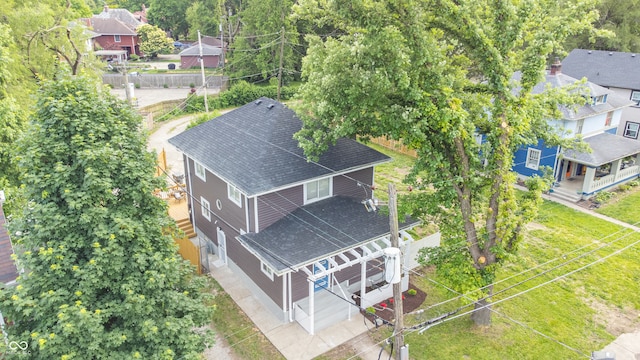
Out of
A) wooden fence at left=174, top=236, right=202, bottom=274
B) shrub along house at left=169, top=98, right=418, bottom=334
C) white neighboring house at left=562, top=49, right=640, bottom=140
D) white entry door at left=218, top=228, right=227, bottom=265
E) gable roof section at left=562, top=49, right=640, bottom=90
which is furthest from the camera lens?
gable roof section at left=562, top=49, right=640, bottom=90

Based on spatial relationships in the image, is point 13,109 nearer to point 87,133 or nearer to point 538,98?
point 87,133

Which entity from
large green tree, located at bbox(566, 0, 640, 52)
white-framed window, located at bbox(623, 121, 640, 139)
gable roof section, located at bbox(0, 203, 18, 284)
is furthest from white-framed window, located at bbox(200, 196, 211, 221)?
large green tree, located at bbox(566, 0, 640, 52)

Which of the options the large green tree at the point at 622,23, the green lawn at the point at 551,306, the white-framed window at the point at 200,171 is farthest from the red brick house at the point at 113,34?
the green lawn at the point at 551,306

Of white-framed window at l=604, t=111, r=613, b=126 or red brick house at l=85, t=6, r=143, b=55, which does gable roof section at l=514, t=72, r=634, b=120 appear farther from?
red brick house at l=85, t=6, r=143, b=55

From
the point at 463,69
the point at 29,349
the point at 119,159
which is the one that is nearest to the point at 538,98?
the point at 463,69

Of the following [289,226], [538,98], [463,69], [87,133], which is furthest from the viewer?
[289,226]

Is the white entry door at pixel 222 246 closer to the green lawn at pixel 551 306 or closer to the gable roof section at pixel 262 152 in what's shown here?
the gable roof section at pixel 262 152

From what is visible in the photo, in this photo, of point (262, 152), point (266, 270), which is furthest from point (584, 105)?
point (266, 270)

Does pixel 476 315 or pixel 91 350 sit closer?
pixel 91 350

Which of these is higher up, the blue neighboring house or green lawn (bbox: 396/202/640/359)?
the blue neighboring house
